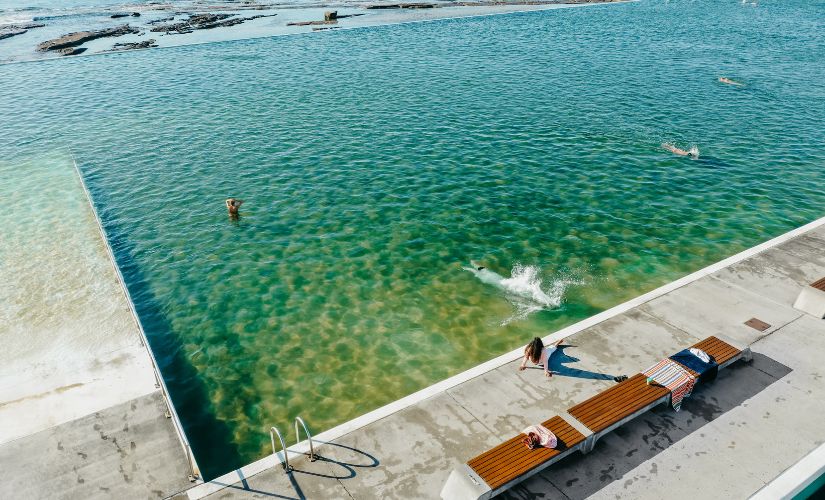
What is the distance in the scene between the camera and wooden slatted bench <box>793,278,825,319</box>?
16.1 m

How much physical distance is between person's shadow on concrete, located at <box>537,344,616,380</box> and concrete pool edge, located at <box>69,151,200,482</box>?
9.22 meters

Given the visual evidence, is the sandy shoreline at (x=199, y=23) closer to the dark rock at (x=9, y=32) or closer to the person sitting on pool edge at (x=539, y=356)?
the dark rock at (x=9, y=32)

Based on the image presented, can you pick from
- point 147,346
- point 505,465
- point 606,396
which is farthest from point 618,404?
point 147,346

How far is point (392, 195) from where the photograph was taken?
88.6 feet

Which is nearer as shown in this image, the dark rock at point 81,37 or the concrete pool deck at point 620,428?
the concrete pool deck at point 620,428

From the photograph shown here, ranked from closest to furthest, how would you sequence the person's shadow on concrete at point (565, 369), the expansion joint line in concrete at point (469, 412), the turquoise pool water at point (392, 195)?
the expansion joint line in concrete at point (469, 412) < the person's shadow on concrete at point (565, 369) < the turquoise pool water at point (392, 195)

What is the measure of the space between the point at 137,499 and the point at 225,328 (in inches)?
292

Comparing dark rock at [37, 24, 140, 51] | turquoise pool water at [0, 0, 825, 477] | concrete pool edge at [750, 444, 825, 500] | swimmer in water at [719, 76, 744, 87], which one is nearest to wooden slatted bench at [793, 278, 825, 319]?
turquoise pool water at [0, 0, 825, 477]

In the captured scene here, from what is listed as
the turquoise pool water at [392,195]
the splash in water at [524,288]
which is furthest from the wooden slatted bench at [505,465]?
the splash in water at [524,288]

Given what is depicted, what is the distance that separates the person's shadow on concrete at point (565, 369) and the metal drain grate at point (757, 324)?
5.43 meters

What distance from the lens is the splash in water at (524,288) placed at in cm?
1873

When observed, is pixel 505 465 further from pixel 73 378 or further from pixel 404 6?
pixel 404 6

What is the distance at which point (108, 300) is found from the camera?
768 inches

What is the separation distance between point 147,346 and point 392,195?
1458 centimetres
